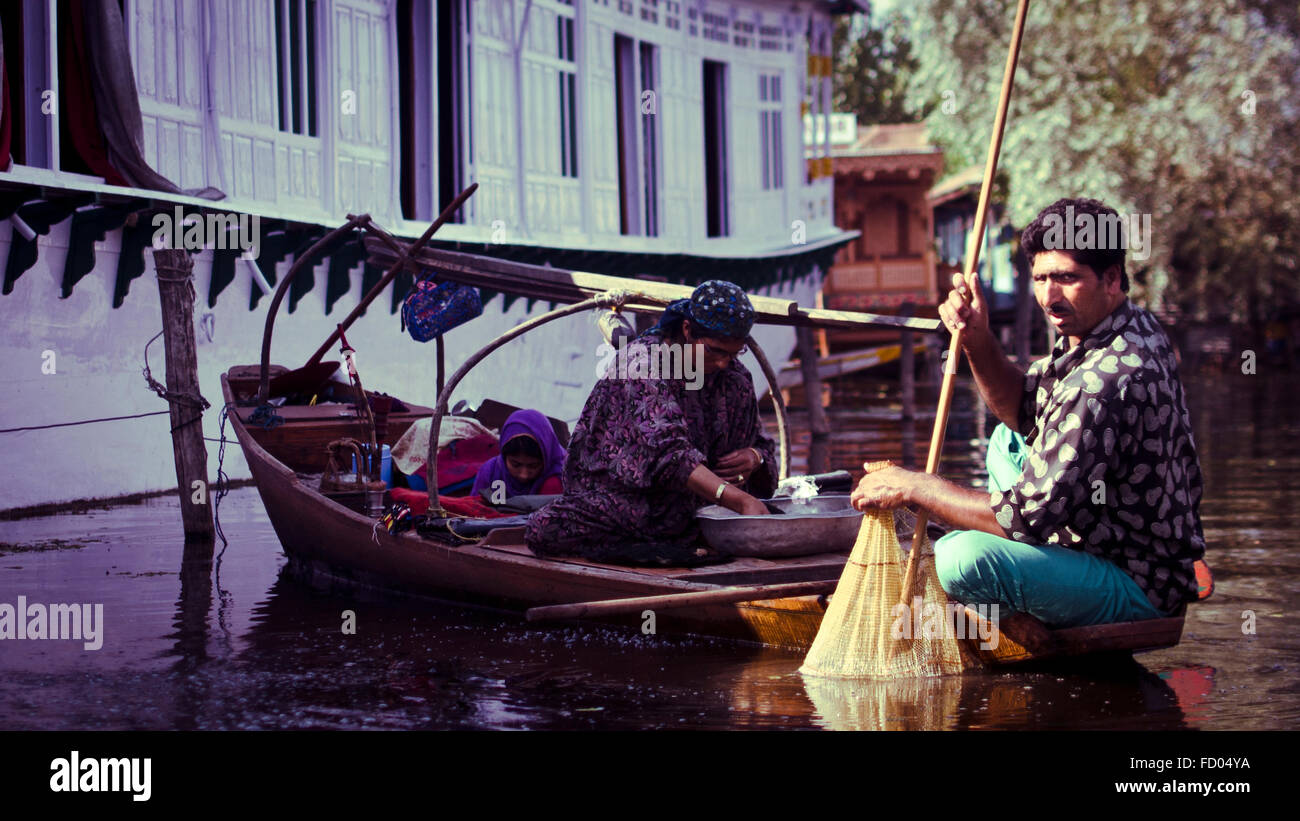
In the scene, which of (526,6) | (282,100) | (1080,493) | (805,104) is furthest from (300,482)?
(805,104)

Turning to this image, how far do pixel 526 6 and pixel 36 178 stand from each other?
6467 mm

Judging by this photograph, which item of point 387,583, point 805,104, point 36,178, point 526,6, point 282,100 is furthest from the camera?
point 805,104

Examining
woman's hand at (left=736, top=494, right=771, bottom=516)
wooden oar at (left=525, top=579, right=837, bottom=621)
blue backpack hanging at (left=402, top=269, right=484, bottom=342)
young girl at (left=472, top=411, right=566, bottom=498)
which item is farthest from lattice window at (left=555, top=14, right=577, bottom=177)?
wooden oar at (left=525, top=579, right=837, bottom=621)

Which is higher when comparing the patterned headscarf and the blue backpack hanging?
the blue backpack hanging

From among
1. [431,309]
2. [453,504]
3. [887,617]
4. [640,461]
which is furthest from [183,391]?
[887,617]

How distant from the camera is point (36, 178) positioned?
9805 mm

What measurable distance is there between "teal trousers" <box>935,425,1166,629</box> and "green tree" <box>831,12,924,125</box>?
127 feet

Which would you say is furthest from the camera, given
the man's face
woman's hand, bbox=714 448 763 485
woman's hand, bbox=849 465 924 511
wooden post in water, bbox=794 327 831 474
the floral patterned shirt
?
wooden post in water, bbox=794 327 831 474

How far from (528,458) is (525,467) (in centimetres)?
5

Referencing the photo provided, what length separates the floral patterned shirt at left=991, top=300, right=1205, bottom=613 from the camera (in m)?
4.56

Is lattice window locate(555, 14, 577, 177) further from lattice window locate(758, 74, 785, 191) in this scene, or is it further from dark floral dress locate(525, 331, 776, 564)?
dark floral dress locate(525, 331, 776, 564)

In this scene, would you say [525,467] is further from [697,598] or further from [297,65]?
[297,65]

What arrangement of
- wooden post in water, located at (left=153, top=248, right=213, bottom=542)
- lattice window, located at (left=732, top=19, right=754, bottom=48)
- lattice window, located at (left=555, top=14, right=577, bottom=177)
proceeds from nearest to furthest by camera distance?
wooden post in water, located at (left=153, top=248, right=213, bottom=542) → lattice window, located at (left=555, top=14, right=577, bottom=177) → lattice window, located at (left=732, top=19, right=754, bottom=48)
